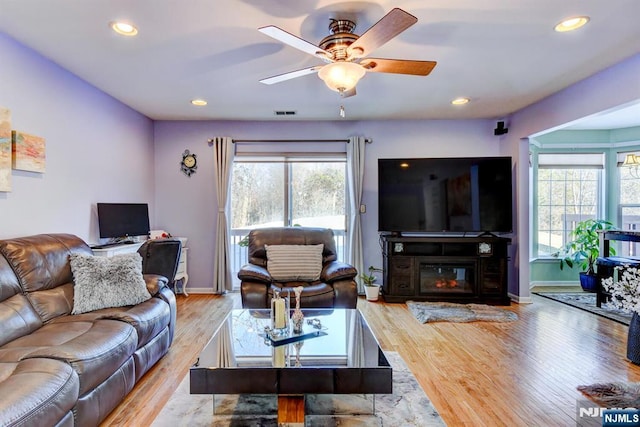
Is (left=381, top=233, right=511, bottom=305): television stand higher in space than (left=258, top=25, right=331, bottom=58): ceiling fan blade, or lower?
lower

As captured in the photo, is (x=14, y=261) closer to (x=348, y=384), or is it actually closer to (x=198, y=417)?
(x=198, y=417)

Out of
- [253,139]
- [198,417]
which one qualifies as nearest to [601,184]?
[253,139]

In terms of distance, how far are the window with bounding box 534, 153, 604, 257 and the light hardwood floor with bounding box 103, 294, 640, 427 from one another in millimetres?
1733

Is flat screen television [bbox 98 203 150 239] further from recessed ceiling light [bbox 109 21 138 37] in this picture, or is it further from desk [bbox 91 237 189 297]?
recessed ceiling light [bbox 109 21 138 37]

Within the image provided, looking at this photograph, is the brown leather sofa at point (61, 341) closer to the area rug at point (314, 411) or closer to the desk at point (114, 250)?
the area rug at point (314, 411)

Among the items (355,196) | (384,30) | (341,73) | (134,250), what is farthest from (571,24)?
(134,250)

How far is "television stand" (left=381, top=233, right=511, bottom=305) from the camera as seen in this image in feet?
14.2

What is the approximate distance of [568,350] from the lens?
2865mm

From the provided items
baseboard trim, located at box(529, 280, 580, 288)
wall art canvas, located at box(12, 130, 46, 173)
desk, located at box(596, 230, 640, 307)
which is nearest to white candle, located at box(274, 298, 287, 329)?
wall art canvas, located at box(12, 130, 46, 173)

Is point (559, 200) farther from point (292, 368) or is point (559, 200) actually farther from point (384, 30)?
point (292, 368)

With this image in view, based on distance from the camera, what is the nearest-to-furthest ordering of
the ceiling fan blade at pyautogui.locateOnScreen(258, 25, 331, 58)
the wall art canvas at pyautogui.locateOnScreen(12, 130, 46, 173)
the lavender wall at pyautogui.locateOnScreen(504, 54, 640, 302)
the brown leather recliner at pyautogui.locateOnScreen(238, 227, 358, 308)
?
the ceiling fan blade at pyautogui.locateOnScreen(258, 25, 331, 58), the wall art canvas at pyautogui.locateOnScreen(12, 130, 46, 173), the lavender wall at pyautogui.locateOnScreen(504, 54, 640, 302), the brown leather recliner at pyautogui.locateOnScreen(238, 227, 358, 308)

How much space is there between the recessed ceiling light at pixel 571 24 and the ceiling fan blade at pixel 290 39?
5.41 ft

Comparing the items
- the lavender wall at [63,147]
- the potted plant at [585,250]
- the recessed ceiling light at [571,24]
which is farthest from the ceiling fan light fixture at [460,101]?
the lavender wall at [63,147]

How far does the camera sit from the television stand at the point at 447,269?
4.32 m
